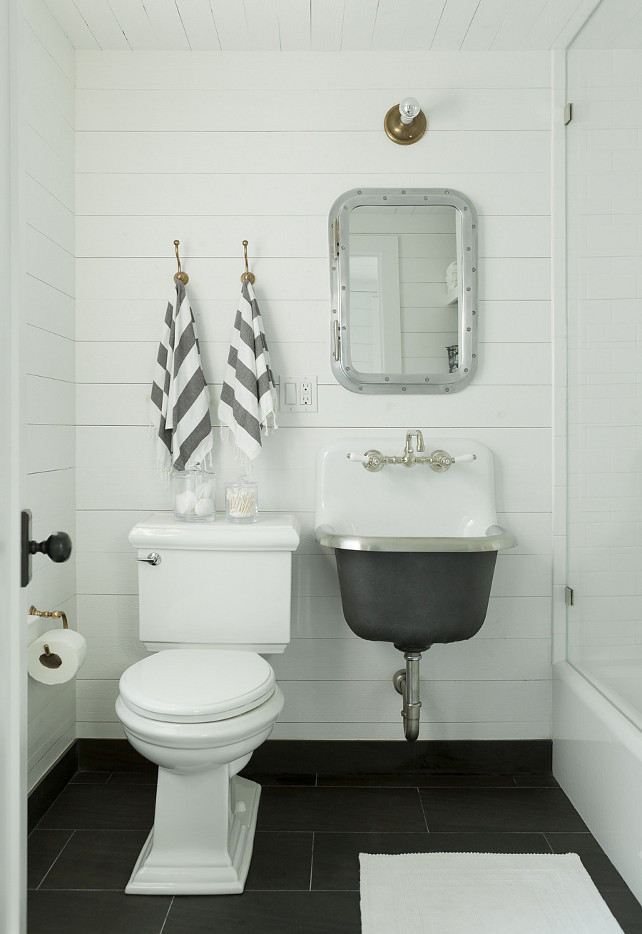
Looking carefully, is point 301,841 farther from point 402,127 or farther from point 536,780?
point 402,127

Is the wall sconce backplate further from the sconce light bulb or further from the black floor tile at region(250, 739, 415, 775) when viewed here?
the black floor tile at region(250, 739, 415, 775)

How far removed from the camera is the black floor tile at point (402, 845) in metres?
1.78

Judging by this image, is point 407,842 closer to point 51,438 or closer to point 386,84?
point 51,438

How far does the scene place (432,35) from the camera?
2139 mm

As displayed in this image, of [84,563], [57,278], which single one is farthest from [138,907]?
[57,278]

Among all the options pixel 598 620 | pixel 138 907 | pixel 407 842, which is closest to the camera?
pixel 138 907

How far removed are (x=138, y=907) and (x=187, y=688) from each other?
504 millimetres

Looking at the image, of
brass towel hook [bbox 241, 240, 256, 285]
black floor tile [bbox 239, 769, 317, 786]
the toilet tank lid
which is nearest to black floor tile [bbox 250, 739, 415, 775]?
black floor tile [bbox 239, 769, 317, 786]

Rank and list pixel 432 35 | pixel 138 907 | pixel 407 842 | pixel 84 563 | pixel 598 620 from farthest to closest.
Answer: pixel 84 563, pixel 432 35, pixel 598 620, pixel 407 842, pixel 138 907

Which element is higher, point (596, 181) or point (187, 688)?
point (596, 181)

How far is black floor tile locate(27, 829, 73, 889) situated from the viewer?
1.73 meters

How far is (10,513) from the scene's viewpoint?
100 cm

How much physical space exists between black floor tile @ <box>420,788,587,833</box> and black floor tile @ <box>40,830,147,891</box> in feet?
2.61

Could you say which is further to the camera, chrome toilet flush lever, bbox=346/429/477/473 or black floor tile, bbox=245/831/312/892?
chrome toilet flush lever, bbox=346/429/477/473
